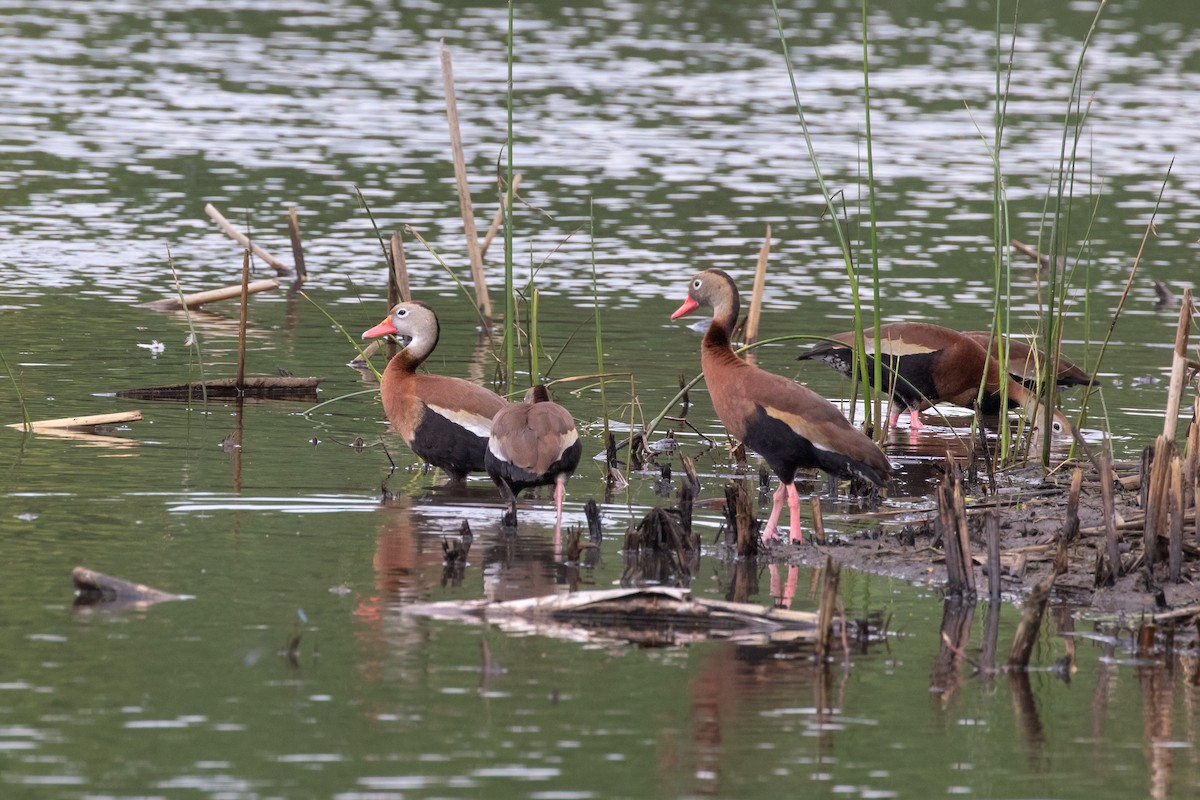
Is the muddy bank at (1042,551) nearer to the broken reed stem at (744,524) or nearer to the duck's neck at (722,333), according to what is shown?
the broken reed stem at (744,524)

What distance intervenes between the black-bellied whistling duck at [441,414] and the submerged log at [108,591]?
2836 millimetres

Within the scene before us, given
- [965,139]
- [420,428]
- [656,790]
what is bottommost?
[656,790]

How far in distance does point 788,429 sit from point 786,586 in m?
1.09

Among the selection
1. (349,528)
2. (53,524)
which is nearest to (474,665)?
(349,528)

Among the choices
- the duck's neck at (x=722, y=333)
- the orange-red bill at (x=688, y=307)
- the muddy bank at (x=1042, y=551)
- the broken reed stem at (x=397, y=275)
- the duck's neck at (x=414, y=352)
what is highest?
the broken reed stem at (x=397, y=275)

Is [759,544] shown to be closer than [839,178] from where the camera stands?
Yes

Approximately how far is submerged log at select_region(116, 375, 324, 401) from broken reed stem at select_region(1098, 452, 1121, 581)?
6.62m

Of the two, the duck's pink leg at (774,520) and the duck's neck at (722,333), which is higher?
the duck's neck at (722,333)

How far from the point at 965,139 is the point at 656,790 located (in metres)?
23.7

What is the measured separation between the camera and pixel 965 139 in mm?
28547

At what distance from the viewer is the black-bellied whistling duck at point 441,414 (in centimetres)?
1073

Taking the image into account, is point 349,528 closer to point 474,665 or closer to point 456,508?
point 456,508

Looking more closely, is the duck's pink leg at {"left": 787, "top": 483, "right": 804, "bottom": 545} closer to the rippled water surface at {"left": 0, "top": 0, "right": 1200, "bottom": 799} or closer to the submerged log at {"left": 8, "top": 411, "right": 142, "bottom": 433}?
the rippled water surface at {"left": 0, "top": 0, "right": 1200, "bottom": 799}

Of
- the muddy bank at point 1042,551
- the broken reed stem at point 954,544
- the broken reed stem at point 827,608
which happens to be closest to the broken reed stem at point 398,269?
the muddy bank at point 1042,551
